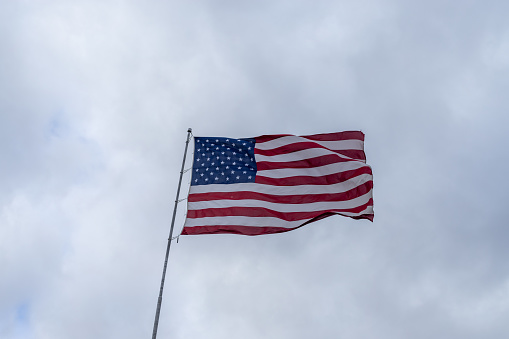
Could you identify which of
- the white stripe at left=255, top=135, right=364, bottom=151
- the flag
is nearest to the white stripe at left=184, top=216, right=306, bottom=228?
the flag

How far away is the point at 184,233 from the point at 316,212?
6148mm

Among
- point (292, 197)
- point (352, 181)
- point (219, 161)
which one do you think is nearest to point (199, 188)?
point (219, 161)

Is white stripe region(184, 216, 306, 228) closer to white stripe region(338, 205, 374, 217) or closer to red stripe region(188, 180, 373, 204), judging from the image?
red stripe region(188, 180, 373, 204)

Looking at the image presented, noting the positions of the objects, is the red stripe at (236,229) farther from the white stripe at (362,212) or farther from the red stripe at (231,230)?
the white stripe at (362,212)

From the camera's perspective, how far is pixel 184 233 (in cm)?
2633

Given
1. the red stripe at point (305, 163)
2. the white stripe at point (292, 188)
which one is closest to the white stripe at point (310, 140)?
the red stripe at point (305, 163)

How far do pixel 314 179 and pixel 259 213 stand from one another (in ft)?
11.1

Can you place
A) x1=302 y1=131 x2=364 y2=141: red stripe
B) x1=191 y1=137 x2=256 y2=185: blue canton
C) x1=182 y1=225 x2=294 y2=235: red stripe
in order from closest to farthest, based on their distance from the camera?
x1=182 y1=225 x2=294 y2=235: red stripe
x1=191 y1=137 x2=256 y2=185: blue canton
x1=302 y1=131 x2=364 y2=141: red stripe

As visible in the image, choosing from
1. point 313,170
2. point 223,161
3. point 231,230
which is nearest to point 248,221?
point 231,230

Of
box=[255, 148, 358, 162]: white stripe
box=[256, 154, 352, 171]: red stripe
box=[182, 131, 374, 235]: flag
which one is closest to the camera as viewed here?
A: box=[182, 131, 374, 235]: flag

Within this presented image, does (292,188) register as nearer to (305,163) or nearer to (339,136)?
(305,163)

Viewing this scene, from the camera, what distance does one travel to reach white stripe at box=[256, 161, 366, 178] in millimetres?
28953

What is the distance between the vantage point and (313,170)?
29281 mm

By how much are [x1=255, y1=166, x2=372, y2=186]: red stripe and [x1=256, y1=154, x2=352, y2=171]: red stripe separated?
24.8 inches
